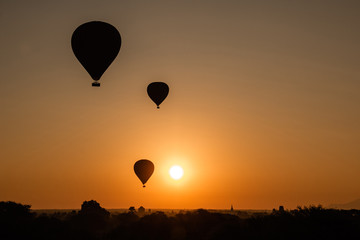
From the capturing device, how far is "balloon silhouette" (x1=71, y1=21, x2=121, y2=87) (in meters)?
45.4

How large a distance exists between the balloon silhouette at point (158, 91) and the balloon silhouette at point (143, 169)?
19.7 m

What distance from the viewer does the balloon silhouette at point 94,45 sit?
149ft

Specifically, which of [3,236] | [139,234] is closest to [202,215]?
[139,234]

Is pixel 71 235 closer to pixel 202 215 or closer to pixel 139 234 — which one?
pixel 139 234

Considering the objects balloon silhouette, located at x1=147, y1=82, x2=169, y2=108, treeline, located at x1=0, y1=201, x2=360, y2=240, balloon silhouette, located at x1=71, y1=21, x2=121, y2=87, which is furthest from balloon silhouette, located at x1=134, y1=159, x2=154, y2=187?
balloon silhouette, located at x1=71, y1=21, x2=121, y2=87

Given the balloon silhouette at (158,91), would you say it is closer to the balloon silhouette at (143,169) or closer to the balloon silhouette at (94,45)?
the balloon silhouette at (94,45)

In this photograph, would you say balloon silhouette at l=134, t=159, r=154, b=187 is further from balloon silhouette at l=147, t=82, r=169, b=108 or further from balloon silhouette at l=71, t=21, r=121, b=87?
balloon silhouette at l=71, t=21, r=121, b=87

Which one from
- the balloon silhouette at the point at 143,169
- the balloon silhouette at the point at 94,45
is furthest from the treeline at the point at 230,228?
the balloon silhouette at the point at 143,169

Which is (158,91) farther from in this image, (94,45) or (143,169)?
(94,45)

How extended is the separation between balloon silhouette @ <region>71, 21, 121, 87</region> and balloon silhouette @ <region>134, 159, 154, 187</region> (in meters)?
37.2

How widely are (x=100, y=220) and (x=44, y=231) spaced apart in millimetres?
40564

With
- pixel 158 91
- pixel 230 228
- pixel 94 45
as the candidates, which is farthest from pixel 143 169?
pixel 230 228

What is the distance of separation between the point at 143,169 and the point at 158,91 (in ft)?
70.5

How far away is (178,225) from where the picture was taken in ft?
141
